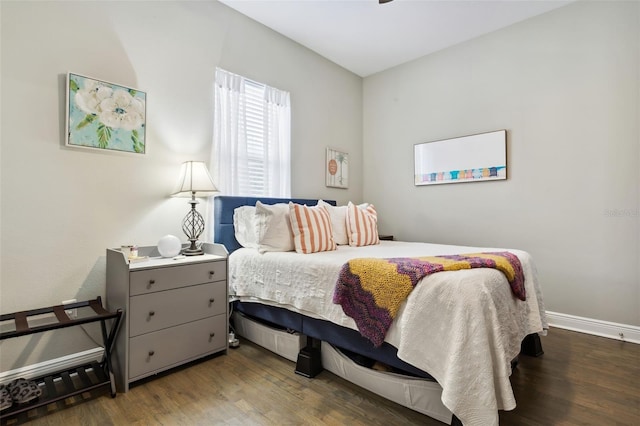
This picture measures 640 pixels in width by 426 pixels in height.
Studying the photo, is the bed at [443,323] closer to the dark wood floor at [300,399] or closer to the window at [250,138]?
the dark wood floor at [300,399]

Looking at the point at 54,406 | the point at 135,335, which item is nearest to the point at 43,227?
the point at 135,335

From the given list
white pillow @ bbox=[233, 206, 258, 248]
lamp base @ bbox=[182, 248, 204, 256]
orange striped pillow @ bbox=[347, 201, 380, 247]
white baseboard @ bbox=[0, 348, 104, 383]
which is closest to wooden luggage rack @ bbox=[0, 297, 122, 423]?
white baseboard @ bbox=[0, 348, 104, 383]

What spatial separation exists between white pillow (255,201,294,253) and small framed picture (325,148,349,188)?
5.17 ft

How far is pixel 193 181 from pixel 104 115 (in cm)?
70

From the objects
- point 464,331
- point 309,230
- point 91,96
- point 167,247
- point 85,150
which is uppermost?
point 91,96

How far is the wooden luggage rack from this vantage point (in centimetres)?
156

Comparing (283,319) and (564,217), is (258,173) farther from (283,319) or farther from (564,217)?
(564,217)

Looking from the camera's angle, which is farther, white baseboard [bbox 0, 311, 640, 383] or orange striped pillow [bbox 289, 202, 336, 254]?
orange striped pillow [bbox 289, 202, 336, 254]

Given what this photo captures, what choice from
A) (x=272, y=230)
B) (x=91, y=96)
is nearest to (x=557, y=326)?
(x=272, y=230)

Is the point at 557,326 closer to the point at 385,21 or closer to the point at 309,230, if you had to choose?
the point at 309,230

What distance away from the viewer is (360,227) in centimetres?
289

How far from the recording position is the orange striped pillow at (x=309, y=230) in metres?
2.35

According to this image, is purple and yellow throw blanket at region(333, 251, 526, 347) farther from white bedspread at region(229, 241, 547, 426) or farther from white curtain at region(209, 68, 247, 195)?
white curtain at region(209, 68, 247, 195)

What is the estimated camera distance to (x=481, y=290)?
1.33 meters
